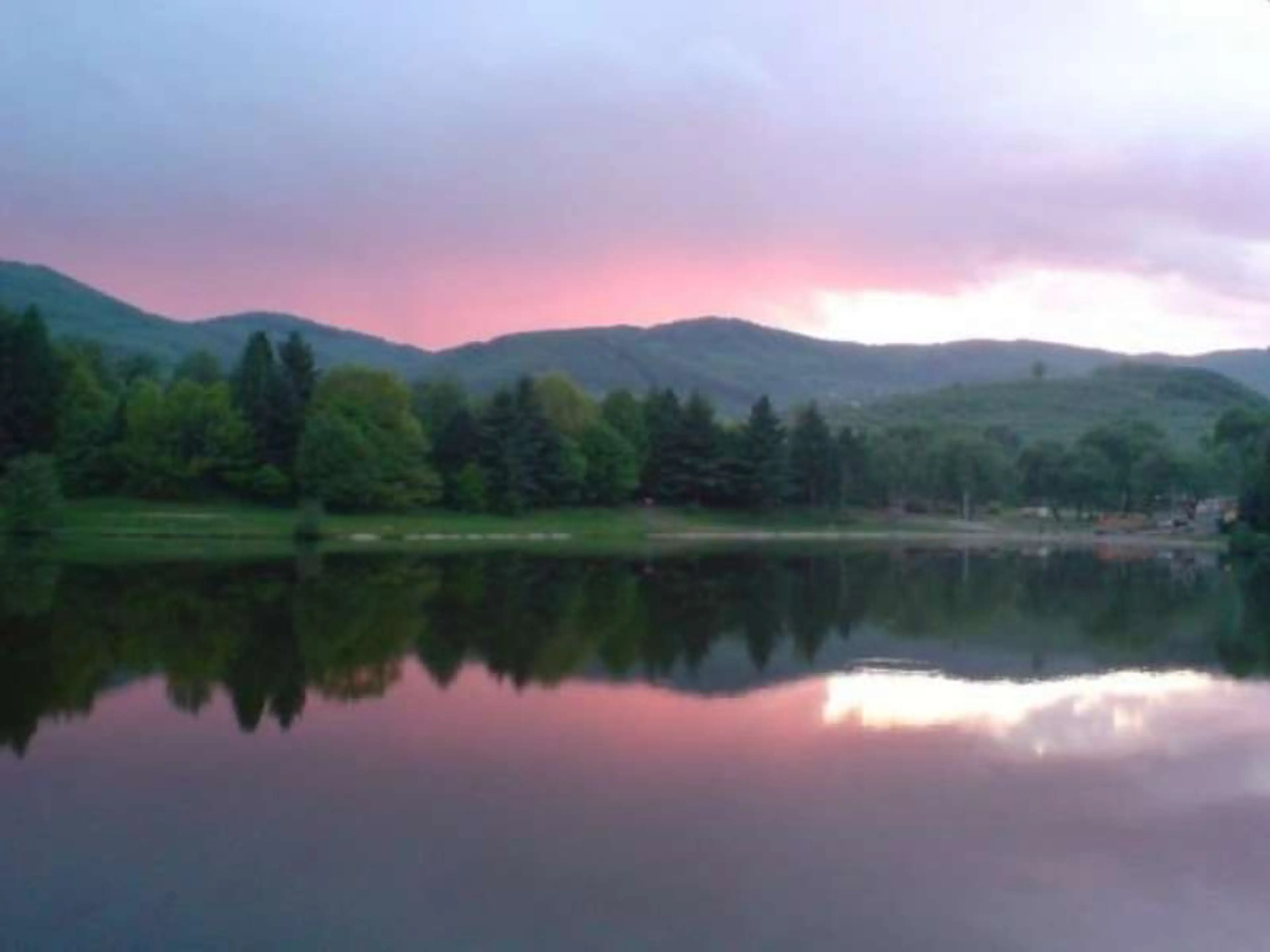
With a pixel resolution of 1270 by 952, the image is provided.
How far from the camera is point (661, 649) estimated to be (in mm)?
29609

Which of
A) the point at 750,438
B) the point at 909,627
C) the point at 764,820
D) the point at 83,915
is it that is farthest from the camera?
the point at 750,438

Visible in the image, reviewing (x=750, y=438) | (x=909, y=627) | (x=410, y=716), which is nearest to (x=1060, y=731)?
(x=410, y=716)

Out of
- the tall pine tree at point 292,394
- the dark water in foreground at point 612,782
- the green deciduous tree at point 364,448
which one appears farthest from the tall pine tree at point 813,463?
the dark water in foreground at point 612,782

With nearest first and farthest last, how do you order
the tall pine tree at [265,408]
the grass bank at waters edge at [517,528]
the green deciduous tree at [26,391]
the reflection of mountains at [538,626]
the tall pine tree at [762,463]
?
the reflection of mountains at [538,626]
the grass bank at waters edge at [517,528]
the green deciduous tree at [26,391]
the tall pine tree at [265,408]
the tall pine tree at [762,463]

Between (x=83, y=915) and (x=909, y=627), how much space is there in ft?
90.6

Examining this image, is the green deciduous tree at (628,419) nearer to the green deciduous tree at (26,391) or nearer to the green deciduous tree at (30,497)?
the green deciduous tree at (26,391)

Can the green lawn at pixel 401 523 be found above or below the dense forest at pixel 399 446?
below

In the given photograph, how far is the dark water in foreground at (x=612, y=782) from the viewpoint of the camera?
12023 millimetres

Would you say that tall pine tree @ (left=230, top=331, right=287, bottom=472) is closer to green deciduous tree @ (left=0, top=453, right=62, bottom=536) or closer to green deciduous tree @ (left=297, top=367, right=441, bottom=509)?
green deciduous tree @ (left=297, top=367, right=441, bottom=509)

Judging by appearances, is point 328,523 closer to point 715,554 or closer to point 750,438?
point 715,554

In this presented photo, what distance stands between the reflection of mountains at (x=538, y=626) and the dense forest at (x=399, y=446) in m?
20.9

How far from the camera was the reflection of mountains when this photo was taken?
25.0 metres

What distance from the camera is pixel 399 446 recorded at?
256 ft

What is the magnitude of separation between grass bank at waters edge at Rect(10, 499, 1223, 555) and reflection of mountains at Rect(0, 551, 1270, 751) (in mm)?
13505
